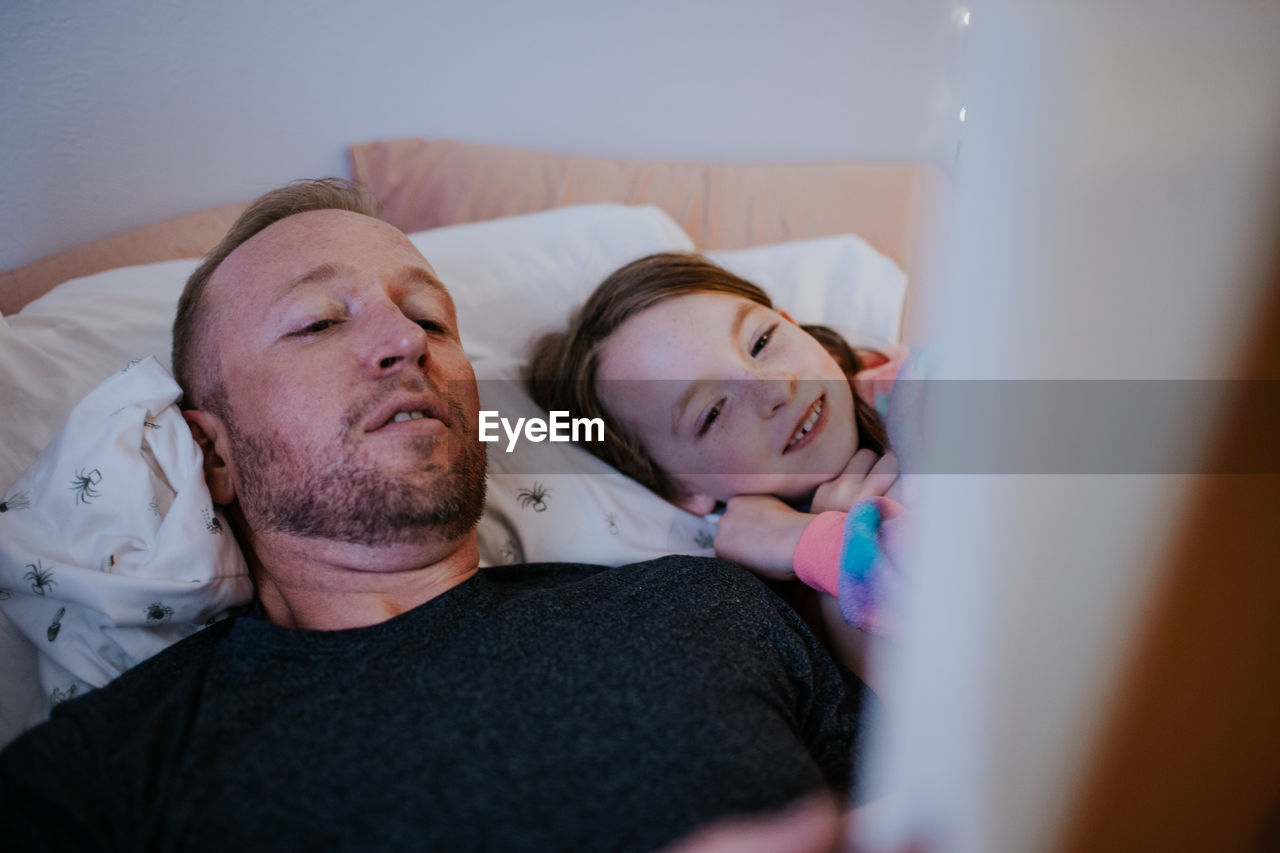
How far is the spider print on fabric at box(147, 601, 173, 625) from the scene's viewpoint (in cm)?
76

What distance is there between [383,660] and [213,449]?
1.14 ft

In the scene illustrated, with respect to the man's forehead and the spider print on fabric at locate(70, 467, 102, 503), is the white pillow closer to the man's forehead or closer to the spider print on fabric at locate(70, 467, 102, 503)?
the man's forehead

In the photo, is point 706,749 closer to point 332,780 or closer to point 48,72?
point 332,780

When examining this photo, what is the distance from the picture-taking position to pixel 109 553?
76 centimetres

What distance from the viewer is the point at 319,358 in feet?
2.51

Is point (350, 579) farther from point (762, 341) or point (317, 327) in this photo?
point (762, 341)

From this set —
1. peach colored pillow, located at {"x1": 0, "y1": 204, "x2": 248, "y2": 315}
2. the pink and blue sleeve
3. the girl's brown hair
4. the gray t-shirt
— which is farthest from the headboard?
the gray t-shirt

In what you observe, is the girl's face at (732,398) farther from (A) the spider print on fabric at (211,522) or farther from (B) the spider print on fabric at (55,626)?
(B) the spider print on fabric at (55,626)

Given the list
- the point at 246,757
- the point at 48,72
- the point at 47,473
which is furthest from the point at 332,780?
the point at 48,72

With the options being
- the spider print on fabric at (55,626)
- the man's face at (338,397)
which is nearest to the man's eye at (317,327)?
the man's face at (338,397)

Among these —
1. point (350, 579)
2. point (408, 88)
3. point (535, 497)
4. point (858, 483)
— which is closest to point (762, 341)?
point (858, 483)

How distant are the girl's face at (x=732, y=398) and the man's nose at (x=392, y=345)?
1.15ft

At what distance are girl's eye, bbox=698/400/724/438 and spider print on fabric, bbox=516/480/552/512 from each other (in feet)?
0.71

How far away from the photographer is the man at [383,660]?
0.55 metres
